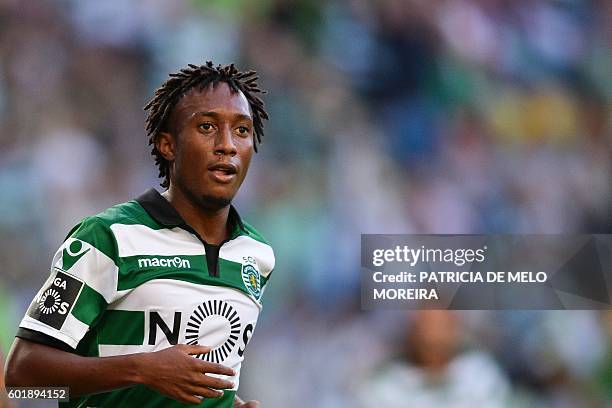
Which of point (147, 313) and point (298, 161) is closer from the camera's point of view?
point (147, 313)

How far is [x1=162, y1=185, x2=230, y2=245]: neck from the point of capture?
264 centimetres

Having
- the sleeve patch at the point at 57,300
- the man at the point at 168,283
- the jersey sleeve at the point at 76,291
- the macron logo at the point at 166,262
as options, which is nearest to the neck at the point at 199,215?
the man at the point at 168,283

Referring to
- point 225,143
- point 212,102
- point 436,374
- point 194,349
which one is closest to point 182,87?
point 212,102

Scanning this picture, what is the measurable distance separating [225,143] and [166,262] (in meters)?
0.34

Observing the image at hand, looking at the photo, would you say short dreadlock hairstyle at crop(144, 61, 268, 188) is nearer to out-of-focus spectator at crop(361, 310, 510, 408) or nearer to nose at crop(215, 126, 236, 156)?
nose at crop(215, 126, 236, 156)

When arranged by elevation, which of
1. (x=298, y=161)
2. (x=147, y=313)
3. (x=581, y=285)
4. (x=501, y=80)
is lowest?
(x=147, y=313)

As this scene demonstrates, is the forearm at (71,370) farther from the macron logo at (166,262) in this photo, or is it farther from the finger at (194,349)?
the macron logo at (166,262)

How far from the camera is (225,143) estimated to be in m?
2.57

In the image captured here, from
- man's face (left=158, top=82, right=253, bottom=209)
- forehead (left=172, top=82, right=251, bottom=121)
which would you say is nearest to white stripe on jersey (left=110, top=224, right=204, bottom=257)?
man's face (left=158, top=82, right=253, bottom=209)

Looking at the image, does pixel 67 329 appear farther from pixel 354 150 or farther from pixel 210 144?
pixel 354 150

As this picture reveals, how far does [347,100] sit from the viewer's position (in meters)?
4.86

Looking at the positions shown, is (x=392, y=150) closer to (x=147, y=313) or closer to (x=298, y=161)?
(x=298, y=161)

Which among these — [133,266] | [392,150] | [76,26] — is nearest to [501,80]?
[392,150]

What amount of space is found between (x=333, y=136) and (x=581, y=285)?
1.40 metres
